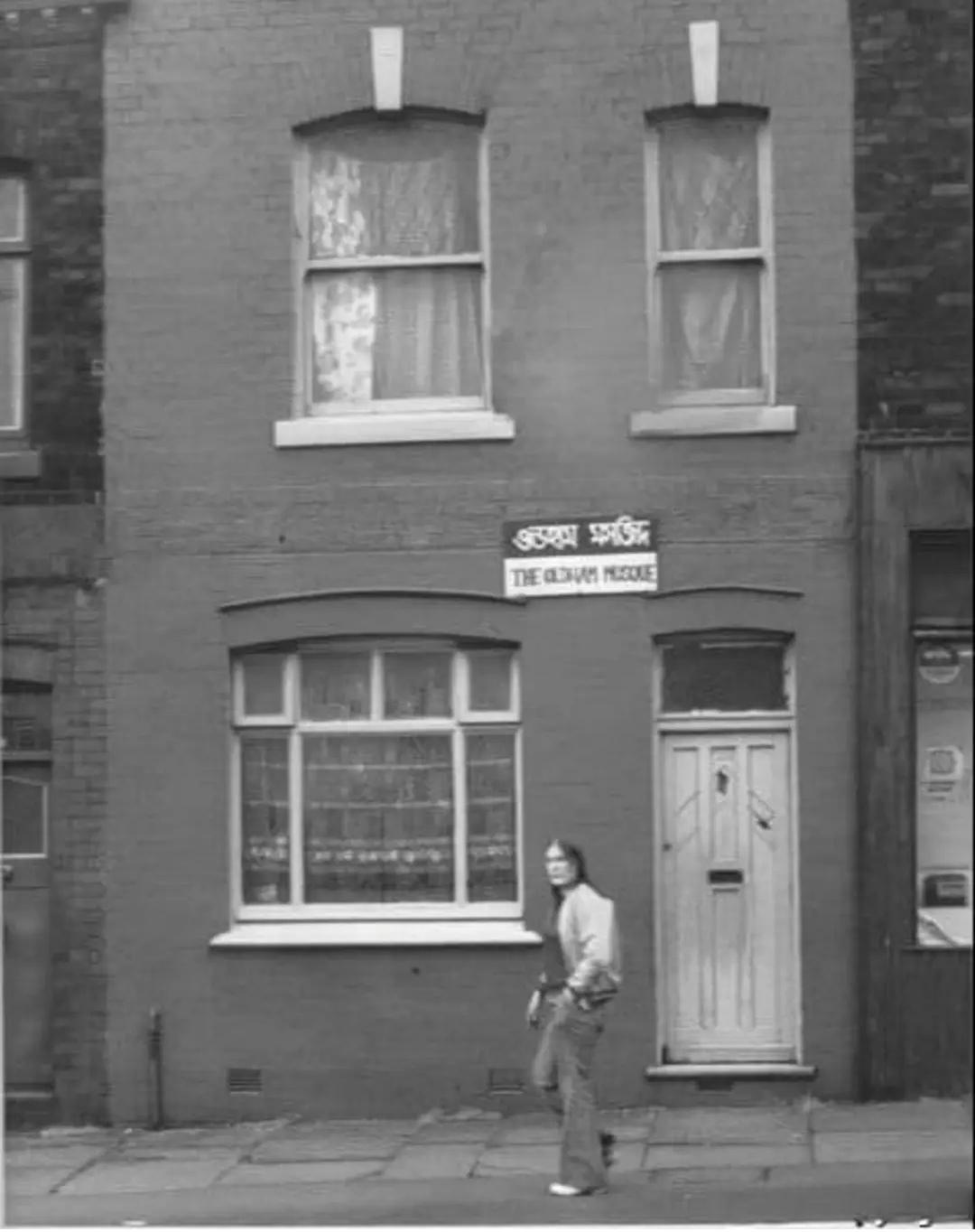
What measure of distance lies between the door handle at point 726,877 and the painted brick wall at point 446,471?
10.4 inches

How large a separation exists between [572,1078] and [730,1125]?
2.13 feet

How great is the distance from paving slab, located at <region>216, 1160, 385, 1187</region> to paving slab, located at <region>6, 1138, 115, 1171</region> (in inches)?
28.4

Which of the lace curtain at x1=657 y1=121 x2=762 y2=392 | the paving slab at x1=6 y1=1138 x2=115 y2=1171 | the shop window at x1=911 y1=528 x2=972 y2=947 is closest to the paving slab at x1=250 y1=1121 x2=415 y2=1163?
the paving slab at x1=6 y1=1138 x2=115 y2=1171

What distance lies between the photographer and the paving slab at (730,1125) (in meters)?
8.96

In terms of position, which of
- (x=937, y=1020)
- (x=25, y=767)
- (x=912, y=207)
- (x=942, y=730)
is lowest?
(x=937, y=1020)

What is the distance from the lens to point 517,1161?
897 cm

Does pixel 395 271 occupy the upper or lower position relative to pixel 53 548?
upper

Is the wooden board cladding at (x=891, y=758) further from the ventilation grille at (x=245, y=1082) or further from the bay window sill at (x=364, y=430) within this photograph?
the ventilation grille at (x=245, y=1082)

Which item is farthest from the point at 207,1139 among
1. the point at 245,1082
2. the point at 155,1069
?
the point at 155,1069

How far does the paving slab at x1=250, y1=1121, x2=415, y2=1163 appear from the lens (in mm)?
9133

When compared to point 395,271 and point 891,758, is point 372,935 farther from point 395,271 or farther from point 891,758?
point 395,271

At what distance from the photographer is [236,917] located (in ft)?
31.6

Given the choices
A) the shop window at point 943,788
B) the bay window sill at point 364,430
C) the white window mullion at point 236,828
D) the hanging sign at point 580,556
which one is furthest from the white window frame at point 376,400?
the shop window at point 943,788

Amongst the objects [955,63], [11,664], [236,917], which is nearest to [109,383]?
[11,664]
